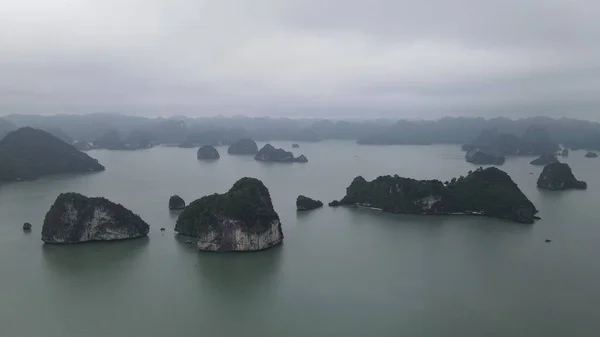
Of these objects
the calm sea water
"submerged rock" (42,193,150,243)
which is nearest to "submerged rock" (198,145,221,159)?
the calm sea water

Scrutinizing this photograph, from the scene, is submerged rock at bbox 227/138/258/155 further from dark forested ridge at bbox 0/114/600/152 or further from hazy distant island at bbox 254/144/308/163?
dark forested ridge at bbox 0/114/600/152

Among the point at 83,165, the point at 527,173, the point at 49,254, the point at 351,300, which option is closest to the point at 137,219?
the point at 49,254

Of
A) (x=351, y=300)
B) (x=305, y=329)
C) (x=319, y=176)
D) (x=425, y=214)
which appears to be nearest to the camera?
(x=305, y=329)

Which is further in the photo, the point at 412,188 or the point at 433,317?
the point at 412,188

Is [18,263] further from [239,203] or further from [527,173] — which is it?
[527,173]

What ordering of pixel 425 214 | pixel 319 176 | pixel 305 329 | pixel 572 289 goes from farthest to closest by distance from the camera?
pixel 319 176
pixel 425 214
pixel 572 289
pixel 305 329

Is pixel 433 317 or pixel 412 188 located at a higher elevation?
pixel 412 188
